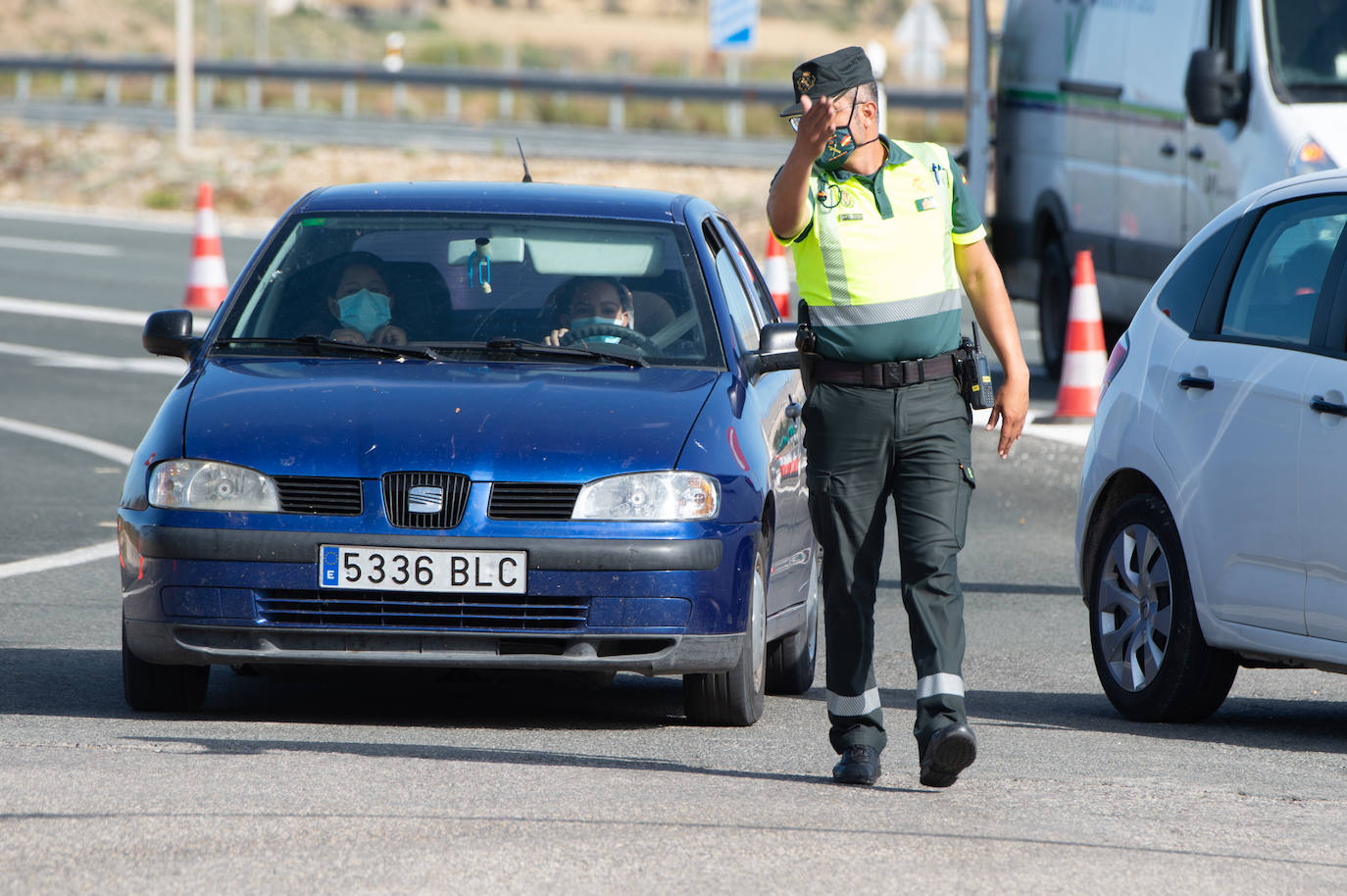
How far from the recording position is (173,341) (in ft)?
23.6

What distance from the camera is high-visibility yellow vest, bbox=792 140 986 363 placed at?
5.64 metres

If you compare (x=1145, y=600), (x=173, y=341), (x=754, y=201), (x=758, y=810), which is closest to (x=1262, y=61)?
(x=1145, y=600)

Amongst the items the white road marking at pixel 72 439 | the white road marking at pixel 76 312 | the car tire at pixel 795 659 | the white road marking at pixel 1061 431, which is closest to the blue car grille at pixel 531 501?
the car tire at pixel 795 659

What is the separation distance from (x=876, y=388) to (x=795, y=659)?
6.44 feet

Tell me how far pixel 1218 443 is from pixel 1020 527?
14.5ft

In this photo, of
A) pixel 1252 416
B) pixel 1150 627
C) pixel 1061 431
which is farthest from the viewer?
pixel 1061 431

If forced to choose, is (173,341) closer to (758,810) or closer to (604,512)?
(604,512)

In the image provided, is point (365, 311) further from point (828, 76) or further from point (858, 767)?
point (858, 767)

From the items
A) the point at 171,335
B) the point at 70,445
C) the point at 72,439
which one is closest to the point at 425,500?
the point at 171,335

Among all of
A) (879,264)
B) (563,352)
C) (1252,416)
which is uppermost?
(879,264)

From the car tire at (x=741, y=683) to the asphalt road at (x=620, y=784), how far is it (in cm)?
7

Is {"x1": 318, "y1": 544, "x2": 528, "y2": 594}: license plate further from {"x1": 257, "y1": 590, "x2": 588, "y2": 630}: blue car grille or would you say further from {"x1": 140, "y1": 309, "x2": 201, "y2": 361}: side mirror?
{"x1": 140, "y1": 309, "x2": 201, "y2": 361}: side mirror

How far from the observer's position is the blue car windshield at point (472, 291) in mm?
7031

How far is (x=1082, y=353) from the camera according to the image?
13.7 m
